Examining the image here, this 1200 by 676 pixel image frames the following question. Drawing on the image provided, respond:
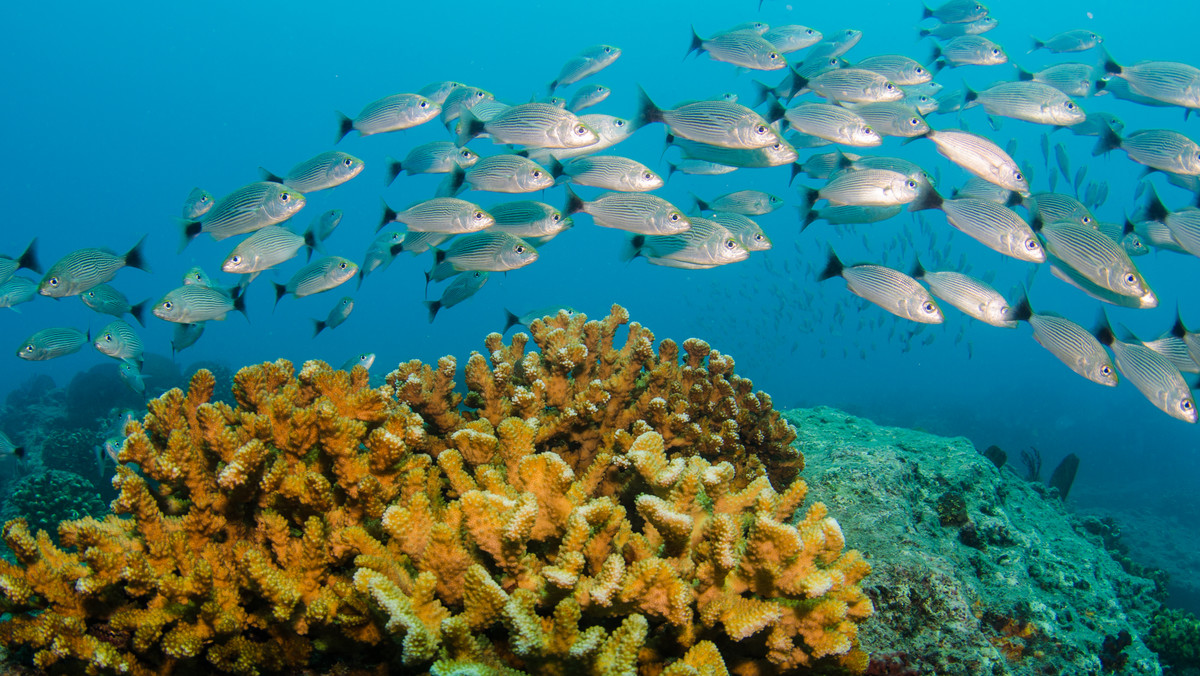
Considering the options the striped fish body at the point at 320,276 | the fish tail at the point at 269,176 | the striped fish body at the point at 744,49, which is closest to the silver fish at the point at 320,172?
the fish tail at the point at 269,176

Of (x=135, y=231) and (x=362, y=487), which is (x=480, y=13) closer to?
(x=135, y=231)

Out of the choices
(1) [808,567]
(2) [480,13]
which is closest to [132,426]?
(1) [808,567]

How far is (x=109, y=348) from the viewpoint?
6492mm

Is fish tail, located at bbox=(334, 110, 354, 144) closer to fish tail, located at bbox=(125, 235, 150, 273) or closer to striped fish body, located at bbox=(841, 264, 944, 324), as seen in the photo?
fish tail, located at bbox=(125, 235, 150, 273)

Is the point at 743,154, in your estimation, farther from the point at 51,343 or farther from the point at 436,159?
the point at 51,343

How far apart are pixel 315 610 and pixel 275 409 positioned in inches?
39.4

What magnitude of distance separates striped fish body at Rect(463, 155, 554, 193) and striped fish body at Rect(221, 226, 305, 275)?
6.69ft

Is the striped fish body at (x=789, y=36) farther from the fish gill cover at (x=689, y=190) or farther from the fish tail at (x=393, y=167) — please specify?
the fish tail at (x=393, y=167)

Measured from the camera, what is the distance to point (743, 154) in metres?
5.23

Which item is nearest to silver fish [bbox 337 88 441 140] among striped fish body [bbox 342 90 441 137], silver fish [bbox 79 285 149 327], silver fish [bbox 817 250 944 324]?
striped fish body [bbox 342 90 441 137]

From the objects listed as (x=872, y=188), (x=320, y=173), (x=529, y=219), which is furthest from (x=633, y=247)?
(x=320, y=173)

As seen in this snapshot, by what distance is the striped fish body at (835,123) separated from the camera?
5.07m

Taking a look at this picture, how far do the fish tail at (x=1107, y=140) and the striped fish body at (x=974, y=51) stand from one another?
2.58m

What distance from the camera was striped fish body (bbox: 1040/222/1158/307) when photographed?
3.63 metres
